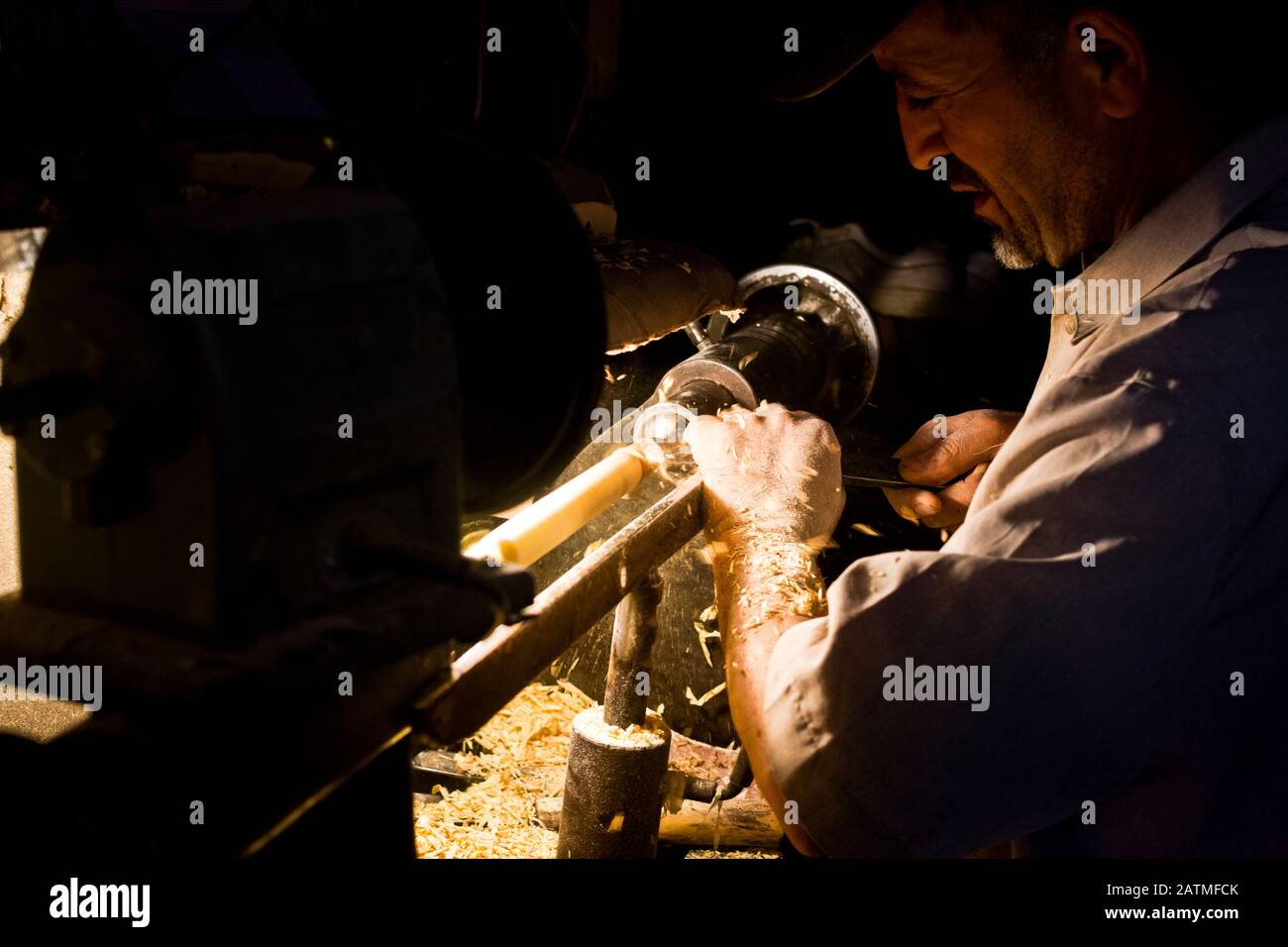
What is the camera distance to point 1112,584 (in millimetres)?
1327

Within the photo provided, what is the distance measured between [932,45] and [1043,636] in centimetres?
112

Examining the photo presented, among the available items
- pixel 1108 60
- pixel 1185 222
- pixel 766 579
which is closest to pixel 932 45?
pixel 1108 60

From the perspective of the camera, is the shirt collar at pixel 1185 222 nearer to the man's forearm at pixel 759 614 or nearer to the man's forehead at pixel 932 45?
the man's forehead at pixel 932 45

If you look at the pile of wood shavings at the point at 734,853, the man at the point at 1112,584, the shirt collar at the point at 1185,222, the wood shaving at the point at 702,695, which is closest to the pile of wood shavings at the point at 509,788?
the wood shaving at the point at 702,695

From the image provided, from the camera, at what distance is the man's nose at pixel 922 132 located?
1.98 metres

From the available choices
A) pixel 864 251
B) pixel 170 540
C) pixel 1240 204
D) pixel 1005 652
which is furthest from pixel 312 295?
pixel 864 251

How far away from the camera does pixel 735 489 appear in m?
2.25

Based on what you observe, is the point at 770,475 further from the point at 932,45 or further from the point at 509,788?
the point at 509,788

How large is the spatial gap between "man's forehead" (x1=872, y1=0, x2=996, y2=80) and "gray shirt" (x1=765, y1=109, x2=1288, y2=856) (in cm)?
52

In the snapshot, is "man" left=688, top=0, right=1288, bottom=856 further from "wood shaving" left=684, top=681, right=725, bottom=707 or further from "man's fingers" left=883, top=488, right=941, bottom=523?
"wood shaving" left=684, top=681, right=725, bottom=707

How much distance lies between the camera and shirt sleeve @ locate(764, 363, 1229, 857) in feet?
4.37

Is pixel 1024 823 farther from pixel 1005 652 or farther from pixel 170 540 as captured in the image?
pixel 170 540

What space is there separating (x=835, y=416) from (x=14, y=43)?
335cm

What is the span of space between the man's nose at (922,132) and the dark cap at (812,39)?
0.15 m
